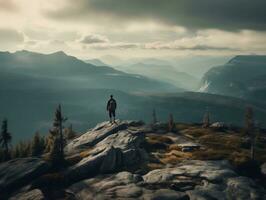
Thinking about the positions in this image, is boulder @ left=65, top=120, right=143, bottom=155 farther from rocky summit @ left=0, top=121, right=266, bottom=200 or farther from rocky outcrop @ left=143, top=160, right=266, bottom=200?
rocky outcrop @ left=143, top=160, right=266, bottom=200

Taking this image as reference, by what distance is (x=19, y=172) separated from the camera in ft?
212

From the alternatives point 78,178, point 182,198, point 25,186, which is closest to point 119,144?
point 78,178

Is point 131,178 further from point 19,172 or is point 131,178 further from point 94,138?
point 94,138

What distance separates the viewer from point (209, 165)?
6544 cm

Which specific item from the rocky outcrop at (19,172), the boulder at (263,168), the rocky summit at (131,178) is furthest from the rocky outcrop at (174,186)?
the rocky outcrop at (19,172)

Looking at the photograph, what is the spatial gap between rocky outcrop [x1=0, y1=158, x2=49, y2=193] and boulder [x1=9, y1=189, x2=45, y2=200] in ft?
12.5

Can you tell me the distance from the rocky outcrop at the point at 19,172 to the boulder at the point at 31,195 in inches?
150

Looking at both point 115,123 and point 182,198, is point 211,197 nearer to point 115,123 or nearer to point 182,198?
point 182,198

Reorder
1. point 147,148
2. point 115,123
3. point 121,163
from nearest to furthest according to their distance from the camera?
point 121,163, point 147,148, point 115,123

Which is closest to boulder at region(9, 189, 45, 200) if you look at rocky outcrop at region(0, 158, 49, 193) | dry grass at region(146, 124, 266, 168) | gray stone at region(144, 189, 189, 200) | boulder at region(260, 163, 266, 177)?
rocky outcrop at region(0, 158, 49, 193)

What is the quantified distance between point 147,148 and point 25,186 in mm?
30404

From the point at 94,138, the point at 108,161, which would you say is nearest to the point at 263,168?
the point at 108,161

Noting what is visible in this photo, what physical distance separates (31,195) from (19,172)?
8886 millimetres

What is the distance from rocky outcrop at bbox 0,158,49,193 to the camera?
6234cm
